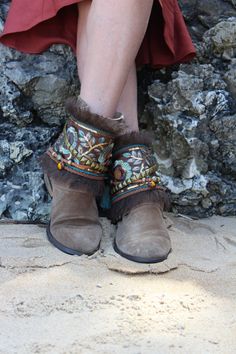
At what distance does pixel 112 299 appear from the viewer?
1177 mm

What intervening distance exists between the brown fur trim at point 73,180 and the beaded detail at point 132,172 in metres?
0.06

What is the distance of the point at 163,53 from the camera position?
175 cm

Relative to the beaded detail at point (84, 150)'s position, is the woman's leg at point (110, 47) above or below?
above

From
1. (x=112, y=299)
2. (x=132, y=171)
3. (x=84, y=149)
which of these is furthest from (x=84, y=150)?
(x=112, y=299)

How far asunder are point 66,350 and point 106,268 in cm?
36

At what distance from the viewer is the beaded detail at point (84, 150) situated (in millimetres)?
1390

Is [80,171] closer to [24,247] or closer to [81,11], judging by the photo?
[24,247]

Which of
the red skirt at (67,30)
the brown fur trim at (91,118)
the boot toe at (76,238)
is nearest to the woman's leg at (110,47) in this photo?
the brown fur trim at (91,118)

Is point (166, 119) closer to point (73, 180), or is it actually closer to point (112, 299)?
point (73, 180)

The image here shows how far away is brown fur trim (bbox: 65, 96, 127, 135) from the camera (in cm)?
138

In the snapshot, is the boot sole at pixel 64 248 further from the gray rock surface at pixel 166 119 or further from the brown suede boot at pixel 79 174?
the gray rock surface at pixel 166 119

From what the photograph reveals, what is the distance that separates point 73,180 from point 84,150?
0.27 feet

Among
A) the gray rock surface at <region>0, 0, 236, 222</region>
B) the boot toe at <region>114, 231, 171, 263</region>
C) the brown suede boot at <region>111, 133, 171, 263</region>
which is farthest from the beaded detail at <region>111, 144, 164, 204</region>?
the gray rock surface at <region>0, 0, 236, 222</region>

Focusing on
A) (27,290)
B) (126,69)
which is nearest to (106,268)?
(27,290)
